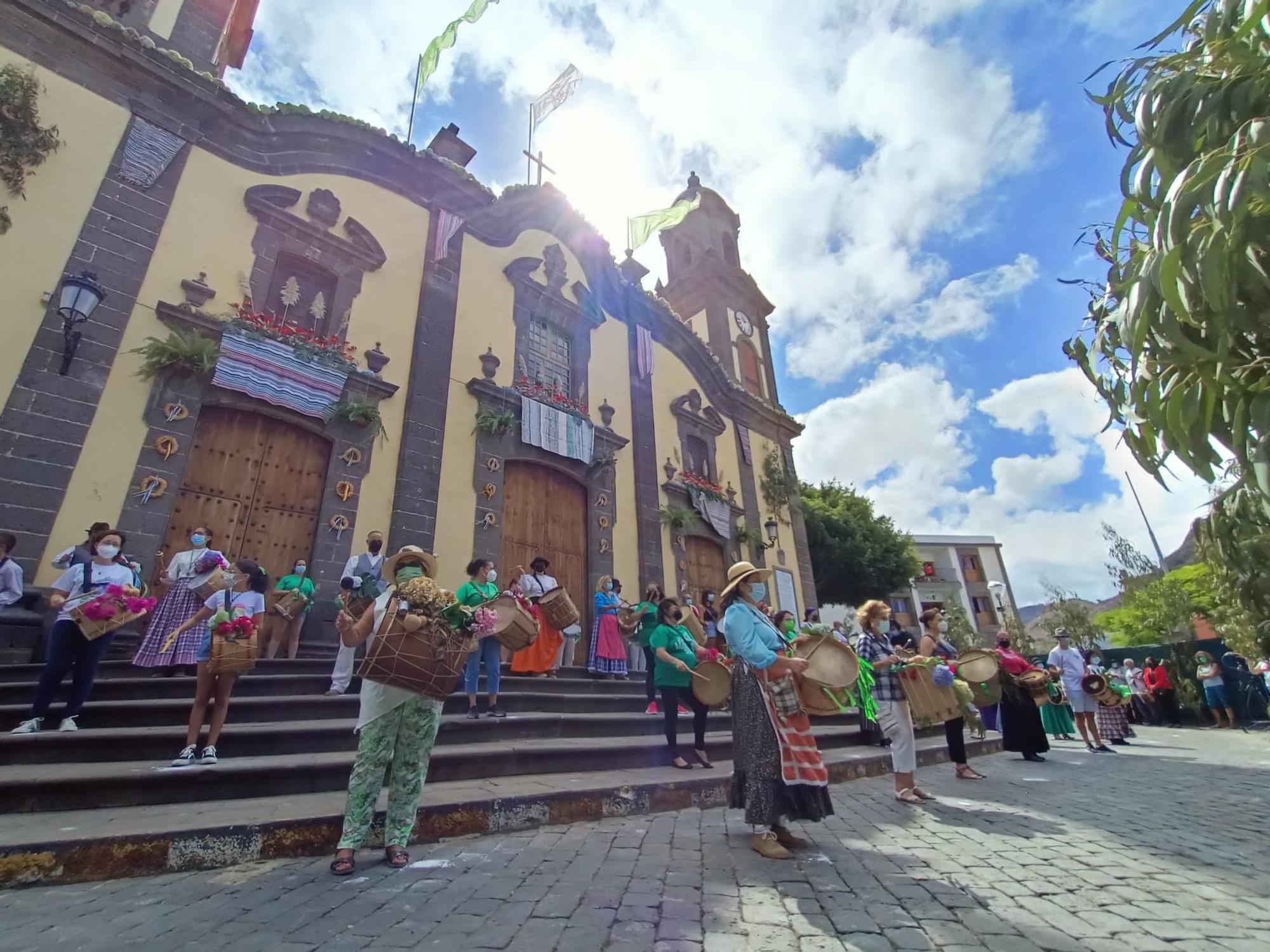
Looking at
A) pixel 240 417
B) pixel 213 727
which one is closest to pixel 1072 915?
pixel 213 727

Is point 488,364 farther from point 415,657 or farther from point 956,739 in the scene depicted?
Answer: point 956,739

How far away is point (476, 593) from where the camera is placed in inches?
236

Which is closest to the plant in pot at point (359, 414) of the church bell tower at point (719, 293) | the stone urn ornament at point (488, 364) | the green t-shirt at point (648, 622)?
the stone urn ornament at point (488, 364)

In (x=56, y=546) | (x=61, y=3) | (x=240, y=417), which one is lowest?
(x=56, y=546)

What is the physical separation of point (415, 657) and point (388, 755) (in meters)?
0.59

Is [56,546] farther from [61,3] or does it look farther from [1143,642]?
[1143,642]

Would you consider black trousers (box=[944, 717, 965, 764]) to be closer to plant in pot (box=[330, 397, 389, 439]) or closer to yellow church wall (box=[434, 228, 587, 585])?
yellow church wall (box=[434, 228, 587, 585])

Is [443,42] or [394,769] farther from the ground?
[443,42]

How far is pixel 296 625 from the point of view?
7.54 m

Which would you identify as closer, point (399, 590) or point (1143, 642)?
point (399, 590)

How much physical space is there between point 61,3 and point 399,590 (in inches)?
417

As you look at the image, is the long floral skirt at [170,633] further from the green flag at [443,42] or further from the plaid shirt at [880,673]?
the green flag at [443,42]

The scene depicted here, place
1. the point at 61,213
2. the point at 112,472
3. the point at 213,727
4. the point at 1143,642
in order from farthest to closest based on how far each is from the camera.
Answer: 1. the point at 1143,642
2. the point at 61,213
3. the point at 112,472
4. the point at 213,727

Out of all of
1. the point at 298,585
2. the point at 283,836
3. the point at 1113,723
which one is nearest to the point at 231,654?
the point at 283,836
